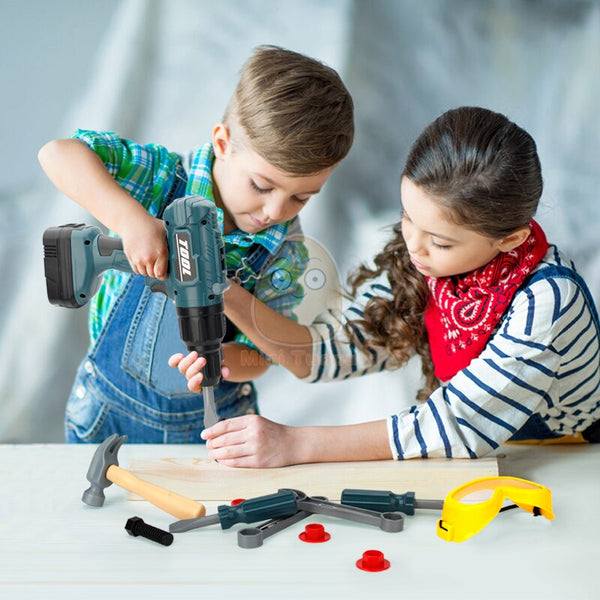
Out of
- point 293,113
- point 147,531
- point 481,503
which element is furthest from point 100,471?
point 293,113

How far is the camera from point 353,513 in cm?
93

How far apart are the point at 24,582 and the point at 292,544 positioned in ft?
0.92

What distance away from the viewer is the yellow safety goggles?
0.90 m

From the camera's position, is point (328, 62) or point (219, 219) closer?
point (219, 219)

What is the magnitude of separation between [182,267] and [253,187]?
318 millimetres

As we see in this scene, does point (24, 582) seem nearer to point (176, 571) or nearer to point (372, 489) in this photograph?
point (176, 571)

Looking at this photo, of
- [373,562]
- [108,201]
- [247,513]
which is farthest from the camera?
[108,201]

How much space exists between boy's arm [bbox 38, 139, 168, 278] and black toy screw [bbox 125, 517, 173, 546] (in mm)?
289

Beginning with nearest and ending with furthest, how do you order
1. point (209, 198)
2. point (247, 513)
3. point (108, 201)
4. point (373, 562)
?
point (373, 562)
point (247, 513)
point (108, 201)
point (209, 198)

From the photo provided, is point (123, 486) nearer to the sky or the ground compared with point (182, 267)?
nearer to the ground

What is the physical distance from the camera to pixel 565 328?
114 cm

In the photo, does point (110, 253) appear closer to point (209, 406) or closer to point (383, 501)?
point (209, 406)

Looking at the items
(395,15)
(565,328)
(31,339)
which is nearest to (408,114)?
(395,15)

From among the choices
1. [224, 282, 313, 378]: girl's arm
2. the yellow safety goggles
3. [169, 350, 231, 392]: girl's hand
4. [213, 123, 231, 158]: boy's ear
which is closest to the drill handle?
[169, 350, 231, 392]: girl's hand
